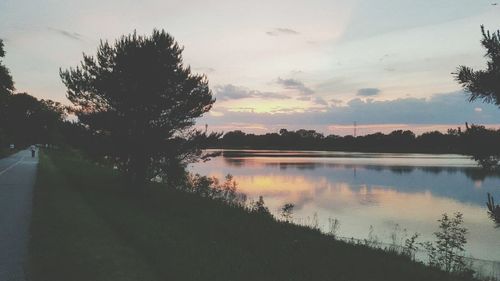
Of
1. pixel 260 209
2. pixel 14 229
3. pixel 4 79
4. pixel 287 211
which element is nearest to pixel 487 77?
pixel 14 229

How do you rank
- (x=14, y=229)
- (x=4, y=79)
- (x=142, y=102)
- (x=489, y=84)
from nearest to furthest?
(x=489, y=84), (x=14, y=229), (x=142, y=102), (x=4, y=79)

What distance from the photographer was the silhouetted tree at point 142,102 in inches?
768

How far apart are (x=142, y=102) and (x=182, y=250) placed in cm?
1121

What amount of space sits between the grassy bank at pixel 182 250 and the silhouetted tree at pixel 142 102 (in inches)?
180

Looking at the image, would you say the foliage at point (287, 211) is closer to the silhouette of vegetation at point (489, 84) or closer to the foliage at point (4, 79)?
the silhouette of vegetation at point (489, 84)

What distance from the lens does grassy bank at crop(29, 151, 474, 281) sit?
8398 millimetres

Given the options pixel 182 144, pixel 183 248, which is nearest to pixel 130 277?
pixel 183 248

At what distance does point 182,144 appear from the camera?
2095cm

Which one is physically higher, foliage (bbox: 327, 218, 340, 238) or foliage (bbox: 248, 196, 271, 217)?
foliage (bbox: 248, 196, 271, 217)

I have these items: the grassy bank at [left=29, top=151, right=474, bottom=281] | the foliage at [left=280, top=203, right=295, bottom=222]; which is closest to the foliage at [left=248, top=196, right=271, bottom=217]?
the foliage at [left=280, top=203, right=295, bottom=222]

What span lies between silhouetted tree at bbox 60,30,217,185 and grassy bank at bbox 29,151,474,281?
458 cm

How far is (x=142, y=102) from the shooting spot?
64.0 feet

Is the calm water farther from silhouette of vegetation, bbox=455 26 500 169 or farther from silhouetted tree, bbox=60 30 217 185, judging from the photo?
silhouette of vegetation, bbox=455 26 500 169

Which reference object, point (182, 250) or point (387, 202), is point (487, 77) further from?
point (387, 202)
